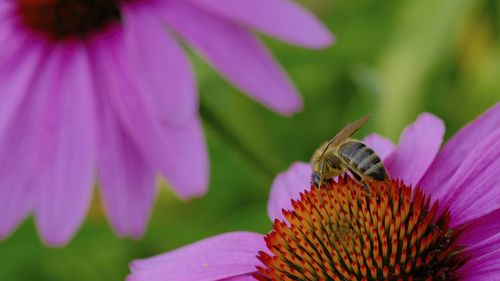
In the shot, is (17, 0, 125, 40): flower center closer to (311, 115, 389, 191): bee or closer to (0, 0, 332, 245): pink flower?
(0, 0, 332, 245): pink flower

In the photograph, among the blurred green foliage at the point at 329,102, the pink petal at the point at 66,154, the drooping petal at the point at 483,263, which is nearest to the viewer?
the drooping petal at the point at 483,263

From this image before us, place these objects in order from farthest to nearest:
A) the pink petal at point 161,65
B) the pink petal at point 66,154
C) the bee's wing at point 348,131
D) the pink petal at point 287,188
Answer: the pink petal at point 66,154 → the pink petal at point 161,65 → the pink petal at point 287,188 → the bee's wing at point 348,131

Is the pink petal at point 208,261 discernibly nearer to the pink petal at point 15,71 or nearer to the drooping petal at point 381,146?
the drooping petal at point 381,146

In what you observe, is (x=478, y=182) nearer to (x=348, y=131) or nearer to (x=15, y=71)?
(x=348, y=131)

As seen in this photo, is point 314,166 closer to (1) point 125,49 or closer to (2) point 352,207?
(2) point 352,207

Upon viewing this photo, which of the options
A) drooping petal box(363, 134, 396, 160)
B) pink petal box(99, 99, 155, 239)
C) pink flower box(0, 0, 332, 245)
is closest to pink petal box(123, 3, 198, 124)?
pink flower box(0, 0, 332, 245)

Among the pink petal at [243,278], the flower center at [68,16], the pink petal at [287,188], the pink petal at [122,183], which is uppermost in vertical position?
the flower center at [68,16]

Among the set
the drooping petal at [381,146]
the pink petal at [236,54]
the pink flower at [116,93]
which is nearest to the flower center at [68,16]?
the pink flower at [116,93]

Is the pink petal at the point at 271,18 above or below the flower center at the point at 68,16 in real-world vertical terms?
below
